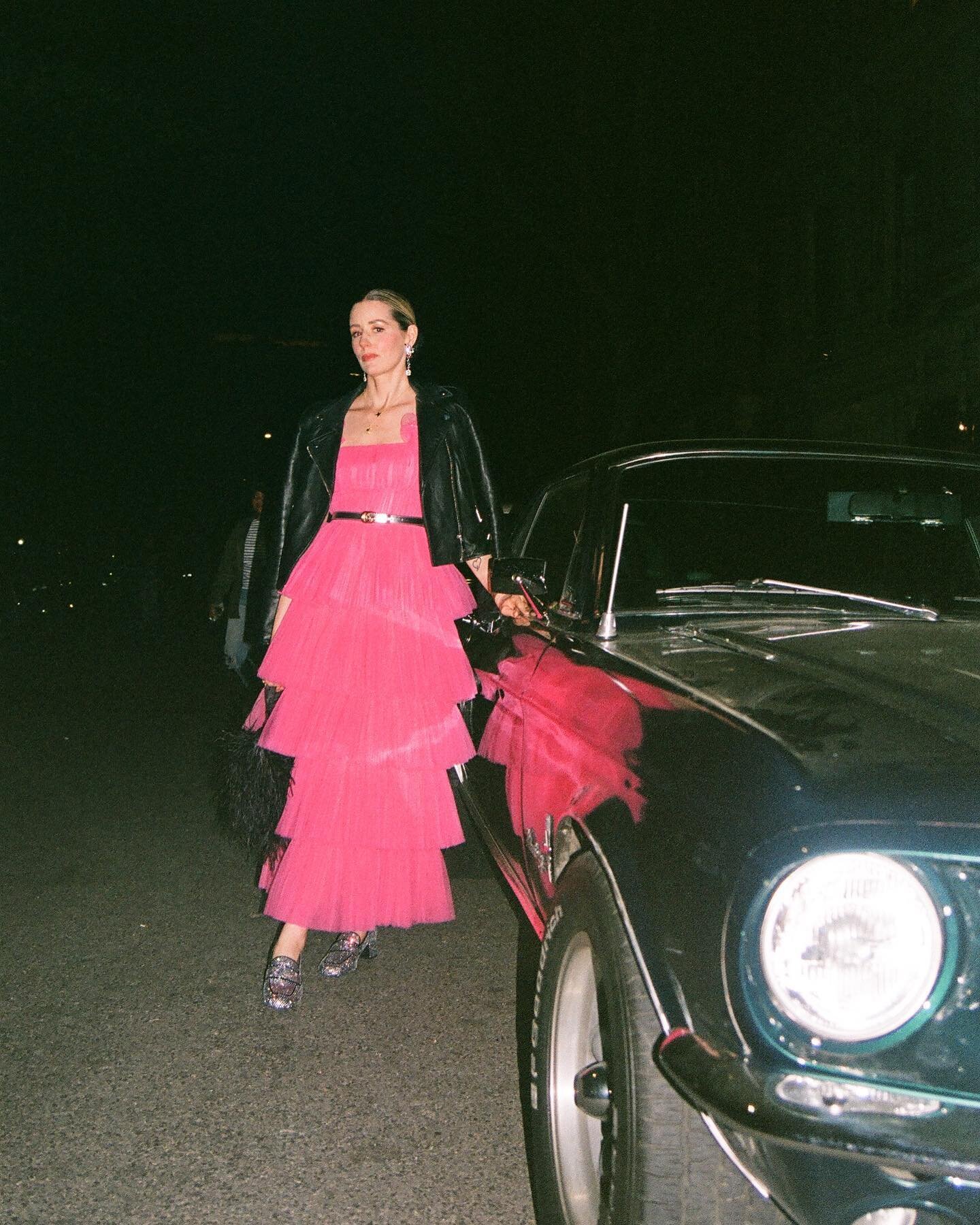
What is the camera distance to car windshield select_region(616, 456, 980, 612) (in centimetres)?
318

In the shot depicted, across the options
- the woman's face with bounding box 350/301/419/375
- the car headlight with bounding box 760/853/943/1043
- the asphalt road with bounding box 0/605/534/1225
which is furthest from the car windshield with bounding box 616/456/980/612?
the car headlight with bounding box 760/853/943/1043

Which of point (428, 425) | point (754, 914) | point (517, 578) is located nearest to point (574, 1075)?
point (754, 914)

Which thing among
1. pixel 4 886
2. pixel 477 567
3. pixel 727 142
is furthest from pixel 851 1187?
pixel 727 142

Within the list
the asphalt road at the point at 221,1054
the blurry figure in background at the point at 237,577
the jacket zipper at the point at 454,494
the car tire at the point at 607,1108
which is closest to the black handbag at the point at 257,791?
the asphalt road at the point at 221,1054

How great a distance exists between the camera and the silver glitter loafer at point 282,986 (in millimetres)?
3547

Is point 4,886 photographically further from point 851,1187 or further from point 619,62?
point 619,62

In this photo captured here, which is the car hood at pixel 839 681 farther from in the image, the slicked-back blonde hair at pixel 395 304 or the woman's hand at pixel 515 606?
the slicked-back blonde hair at pixel 395 304

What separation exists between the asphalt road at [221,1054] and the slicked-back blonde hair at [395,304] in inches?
64.1

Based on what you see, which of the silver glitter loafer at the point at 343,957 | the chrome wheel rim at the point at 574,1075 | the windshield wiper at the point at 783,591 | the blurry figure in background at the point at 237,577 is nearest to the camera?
the chrome wheel rim at the point at 574,1075

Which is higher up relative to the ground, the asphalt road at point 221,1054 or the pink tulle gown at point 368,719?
the pink tulle gown at point 368,719

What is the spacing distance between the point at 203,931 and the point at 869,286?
61.1 feet

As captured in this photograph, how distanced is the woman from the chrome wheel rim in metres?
1.36

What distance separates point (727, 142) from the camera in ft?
72.8

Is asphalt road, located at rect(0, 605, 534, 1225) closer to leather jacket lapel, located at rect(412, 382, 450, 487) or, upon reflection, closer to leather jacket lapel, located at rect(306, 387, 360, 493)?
leather jacket lapel, located at rect(306, 387, 360, 493)
